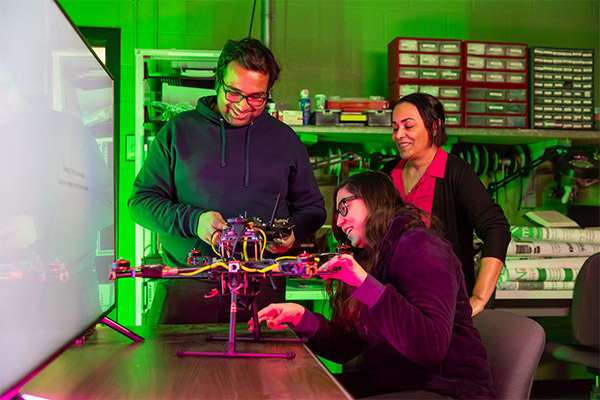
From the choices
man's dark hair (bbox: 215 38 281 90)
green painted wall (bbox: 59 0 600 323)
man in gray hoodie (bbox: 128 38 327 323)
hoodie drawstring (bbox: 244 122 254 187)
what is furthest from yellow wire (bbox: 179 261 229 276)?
green painted wall (bbox: 59 0 600 323)

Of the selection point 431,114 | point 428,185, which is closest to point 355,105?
point 431,114

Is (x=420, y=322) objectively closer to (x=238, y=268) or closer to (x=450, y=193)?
(x=238, y=268)

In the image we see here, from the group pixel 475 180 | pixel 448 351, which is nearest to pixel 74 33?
pixel 448 351

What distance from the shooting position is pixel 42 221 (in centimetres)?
87

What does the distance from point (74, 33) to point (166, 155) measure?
60cm

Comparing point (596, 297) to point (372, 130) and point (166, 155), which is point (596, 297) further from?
point (166, 155)

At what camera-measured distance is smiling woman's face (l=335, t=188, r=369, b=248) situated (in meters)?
1.44

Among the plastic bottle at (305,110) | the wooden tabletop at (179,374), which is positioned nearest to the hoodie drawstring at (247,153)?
the wooden tabletop at (179,374)

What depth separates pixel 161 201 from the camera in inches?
62.5

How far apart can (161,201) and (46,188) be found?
2.29 ft

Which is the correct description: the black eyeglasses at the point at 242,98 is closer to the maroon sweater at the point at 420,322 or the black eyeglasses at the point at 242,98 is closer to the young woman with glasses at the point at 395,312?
the young woman with glasses at the point at 395,312

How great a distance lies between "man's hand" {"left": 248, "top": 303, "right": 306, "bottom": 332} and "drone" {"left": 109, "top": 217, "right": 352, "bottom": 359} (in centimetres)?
20

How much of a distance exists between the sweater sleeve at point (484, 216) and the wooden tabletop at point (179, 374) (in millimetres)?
958

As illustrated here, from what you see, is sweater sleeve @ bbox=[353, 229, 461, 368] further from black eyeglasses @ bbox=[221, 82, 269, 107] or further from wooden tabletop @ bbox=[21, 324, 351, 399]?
black eyeglasses @ bbox=[221, 82, 269, 107]
